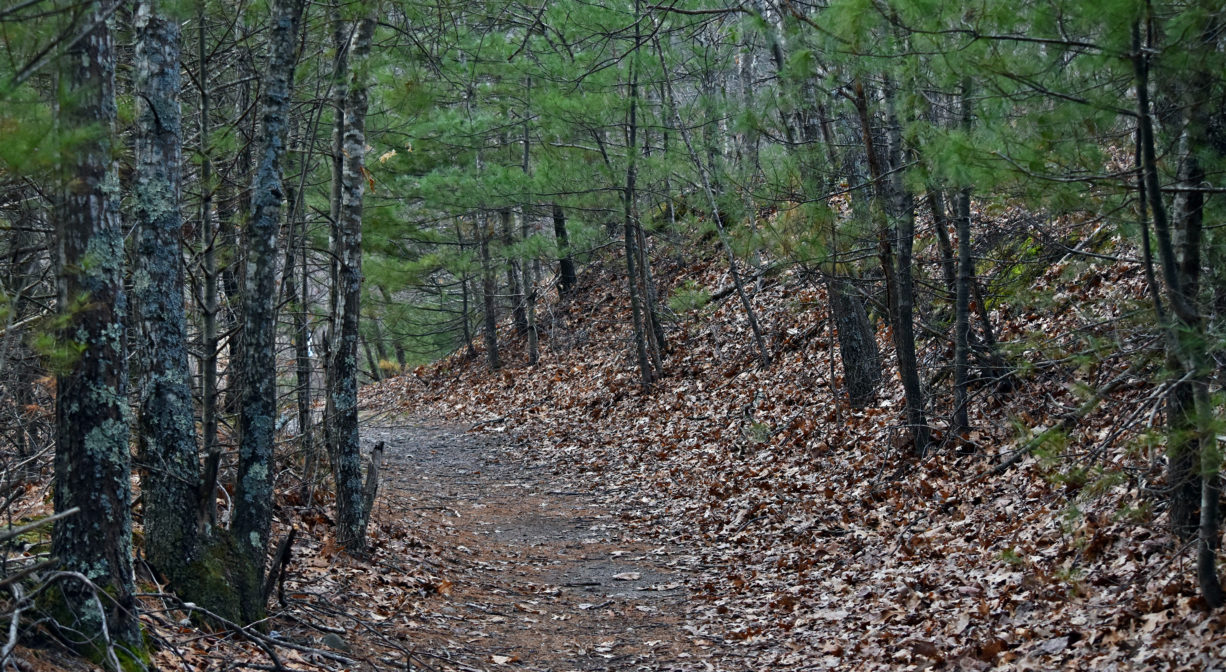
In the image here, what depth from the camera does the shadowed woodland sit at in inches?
155

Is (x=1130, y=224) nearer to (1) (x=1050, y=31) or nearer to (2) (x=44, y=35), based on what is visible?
(1) (x=1050, y=31)

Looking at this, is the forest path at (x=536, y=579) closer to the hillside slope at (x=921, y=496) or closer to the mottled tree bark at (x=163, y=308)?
the hillside slope at (x=921, y=496)

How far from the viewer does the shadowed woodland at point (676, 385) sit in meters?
3.94

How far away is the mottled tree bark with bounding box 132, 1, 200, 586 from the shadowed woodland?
19mm

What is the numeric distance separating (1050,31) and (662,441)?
9531 mm

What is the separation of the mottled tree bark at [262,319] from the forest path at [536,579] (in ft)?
4.93

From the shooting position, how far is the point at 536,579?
8320 mm

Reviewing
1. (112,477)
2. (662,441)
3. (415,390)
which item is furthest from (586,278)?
(112,477)

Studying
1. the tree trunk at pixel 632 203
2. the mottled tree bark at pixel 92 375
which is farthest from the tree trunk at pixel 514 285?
the mottled tree bark at pixel 92 375

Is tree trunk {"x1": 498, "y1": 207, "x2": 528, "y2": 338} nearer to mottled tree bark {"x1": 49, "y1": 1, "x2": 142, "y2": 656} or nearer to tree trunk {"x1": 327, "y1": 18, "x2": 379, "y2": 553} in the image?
tree trunk {"x1": 327, "y1": 18, "x2": 379, "y2": 553}

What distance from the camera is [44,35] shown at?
3.06 metres

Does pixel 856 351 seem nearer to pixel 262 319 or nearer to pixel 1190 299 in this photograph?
pixel 1190 299

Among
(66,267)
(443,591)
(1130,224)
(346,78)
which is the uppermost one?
(346,78)

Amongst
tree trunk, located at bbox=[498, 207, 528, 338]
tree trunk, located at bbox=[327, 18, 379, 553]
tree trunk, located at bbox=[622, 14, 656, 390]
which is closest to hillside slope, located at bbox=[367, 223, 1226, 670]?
tree trunk, located at bbox=[622, 14, 656, 390]
